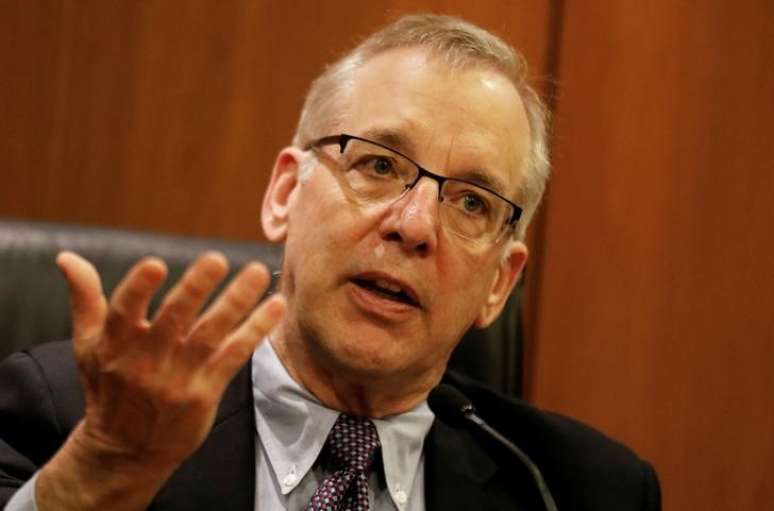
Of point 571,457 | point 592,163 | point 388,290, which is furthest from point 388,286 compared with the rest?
point 592,163

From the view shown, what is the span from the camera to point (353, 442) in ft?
4.19

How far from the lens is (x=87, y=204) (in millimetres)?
1900

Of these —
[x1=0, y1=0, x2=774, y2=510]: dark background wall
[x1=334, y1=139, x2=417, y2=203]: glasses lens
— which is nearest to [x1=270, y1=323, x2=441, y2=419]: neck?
[x1=334, y1=139, x2=417, y2=203]: glasses lens

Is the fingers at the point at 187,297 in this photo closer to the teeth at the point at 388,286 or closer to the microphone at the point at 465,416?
the teeth at the point at 388,286

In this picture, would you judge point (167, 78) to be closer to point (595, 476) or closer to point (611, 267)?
point (611, 267)

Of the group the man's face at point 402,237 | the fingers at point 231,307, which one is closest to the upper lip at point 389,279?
the man's face at point 402,237

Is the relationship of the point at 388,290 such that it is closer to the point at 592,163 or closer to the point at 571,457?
the point at 571,457

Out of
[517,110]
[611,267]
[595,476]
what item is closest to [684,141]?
[611,267]

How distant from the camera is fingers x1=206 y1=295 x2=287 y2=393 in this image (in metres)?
0.82

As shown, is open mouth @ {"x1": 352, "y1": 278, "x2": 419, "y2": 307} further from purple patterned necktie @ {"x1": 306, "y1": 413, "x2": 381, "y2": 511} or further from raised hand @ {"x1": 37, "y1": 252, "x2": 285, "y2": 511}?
raised hand @ {"x1": 37, "y1": 252, "x2": 285, "y2": 511}

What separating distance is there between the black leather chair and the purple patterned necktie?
30cm

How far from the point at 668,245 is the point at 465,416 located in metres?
0.78

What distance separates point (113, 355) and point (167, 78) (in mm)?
1183

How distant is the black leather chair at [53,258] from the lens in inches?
53.6
